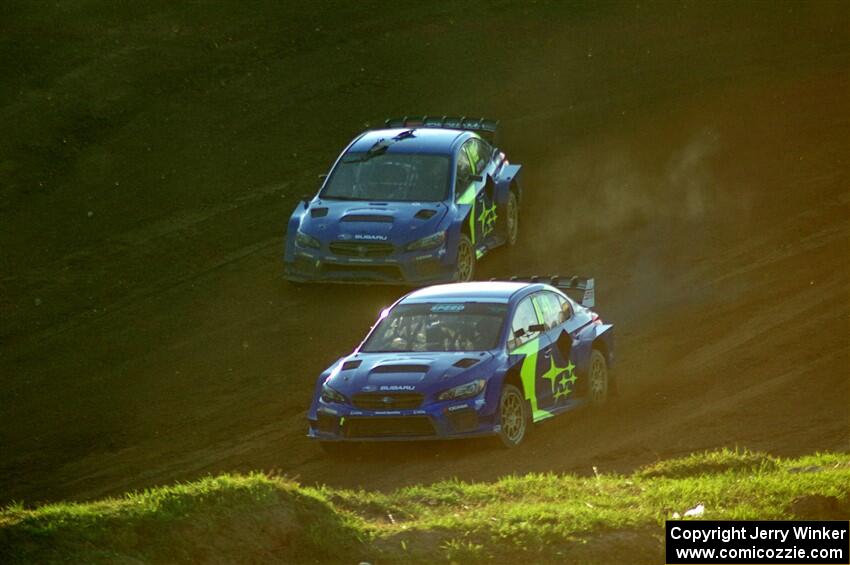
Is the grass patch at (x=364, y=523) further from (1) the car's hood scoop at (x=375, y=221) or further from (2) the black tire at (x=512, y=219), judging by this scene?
(2) the black tire at (x=512, y=219)

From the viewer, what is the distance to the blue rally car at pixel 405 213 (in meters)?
20.3

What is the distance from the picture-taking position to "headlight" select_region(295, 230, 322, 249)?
2059 cm

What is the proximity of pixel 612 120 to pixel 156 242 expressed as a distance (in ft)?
28.2

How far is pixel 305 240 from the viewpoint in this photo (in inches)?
814

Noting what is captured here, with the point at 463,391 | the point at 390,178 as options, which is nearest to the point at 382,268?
the point at 390,178

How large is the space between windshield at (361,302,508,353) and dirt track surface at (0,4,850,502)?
1.09 meters

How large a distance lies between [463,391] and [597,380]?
97.1 inches

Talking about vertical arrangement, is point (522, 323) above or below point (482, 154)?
below

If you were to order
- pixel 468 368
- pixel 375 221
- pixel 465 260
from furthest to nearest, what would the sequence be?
pixel 465 260 → pixel 375 221 → pixel 468 368

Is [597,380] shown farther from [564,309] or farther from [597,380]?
[564,309]

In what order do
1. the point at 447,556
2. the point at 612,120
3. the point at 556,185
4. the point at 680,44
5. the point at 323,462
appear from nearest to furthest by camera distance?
the point at 447,556, the point at 323,462, the point at 556,185, the point at 612,120, the point at 680,44

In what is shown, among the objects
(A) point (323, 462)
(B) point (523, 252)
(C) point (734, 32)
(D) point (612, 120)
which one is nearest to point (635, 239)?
(B) point (523, 252)

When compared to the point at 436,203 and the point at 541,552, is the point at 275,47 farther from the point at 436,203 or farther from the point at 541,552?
the point at 541,552

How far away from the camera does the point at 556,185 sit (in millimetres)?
25844
